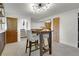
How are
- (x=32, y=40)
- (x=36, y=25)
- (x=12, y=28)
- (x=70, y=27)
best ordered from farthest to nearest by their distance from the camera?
(x=70, y=27) → (x=12, y=28) → (x=32, y=40) → (x=36, y=25)

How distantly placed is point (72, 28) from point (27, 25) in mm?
2486

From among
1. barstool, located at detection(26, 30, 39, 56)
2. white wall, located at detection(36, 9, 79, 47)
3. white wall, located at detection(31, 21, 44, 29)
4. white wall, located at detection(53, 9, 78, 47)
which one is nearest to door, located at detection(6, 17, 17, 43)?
barstool, located at detection(26, 30, 39, 56)

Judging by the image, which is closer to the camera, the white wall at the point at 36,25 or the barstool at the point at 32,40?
the white wall at the point at 36,25

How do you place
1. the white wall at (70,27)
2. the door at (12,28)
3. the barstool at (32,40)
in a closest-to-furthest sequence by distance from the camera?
the barstool at (32,40) → the door at (12,28) → the white wall at (70,27)

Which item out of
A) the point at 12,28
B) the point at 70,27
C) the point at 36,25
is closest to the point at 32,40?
the point at 36,25

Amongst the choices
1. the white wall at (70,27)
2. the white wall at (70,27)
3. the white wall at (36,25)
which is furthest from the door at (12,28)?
the white wall at (70,27)

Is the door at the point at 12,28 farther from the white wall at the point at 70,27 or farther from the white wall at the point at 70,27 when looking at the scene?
the white wall at the point at 70,27

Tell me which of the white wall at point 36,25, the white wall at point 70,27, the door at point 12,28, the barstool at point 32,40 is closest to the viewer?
the white wall at point 36,25

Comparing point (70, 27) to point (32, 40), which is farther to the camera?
point (70, 27)

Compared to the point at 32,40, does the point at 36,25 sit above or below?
above

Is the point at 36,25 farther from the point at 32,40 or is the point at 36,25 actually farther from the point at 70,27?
the point at 70,27

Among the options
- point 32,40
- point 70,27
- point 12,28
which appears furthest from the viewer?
point 70,27

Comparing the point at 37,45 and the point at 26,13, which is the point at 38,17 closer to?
the point at 26,13

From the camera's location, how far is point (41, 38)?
10.4ft
